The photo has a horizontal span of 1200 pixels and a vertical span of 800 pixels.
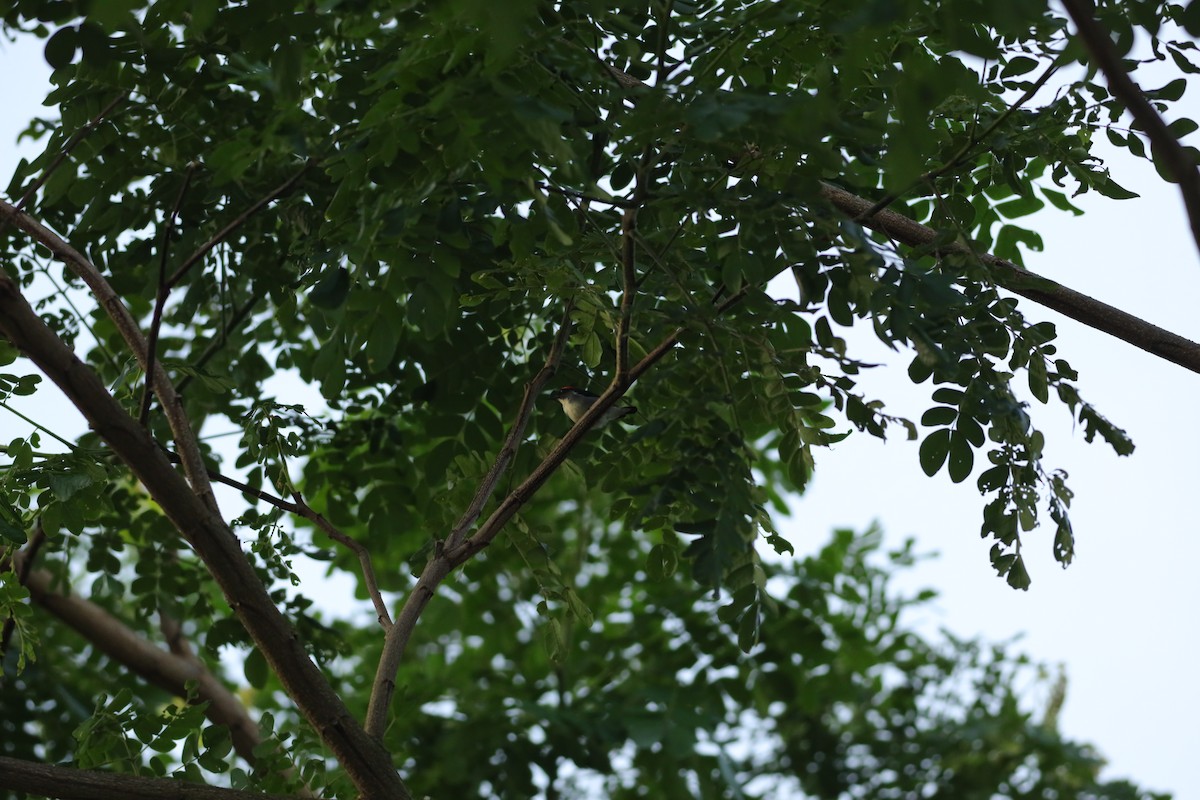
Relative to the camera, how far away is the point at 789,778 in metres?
7.37

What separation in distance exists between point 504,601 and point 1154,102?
4.81m

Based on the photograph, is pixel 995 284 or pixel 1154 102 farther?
pixel 1154 102

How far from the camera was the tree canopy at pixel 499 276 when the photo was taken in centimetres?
211

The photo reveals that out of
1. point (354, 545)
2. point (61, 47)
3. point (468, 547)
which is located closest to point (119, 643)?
point (354, 545)

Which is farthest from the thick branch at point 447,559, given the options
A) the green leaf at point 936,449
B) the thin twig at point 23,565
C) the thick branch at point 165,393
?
the thin twig at point 23,565

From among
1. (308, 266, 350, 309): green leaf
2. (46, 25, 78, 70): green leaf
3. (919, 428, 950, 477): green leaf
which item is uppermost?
(46, 25, 78, 70): green leaf

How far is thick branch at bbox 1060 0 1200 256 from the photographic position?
1.67 metres

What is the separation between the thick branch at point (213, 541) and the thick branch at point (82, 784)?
0.30 meters

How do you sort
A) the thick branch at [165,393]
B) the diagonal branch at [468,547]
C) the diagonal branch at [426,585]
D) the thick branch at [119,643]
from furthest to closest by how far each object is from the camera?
the thick branch at [119,643], the diagonal branch at [426,585], the thick branch at [165,393], the diagonal branch at [468,547]

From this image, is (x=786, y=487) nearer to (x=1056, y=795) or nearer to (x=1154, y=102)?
(x=1056, y=795)

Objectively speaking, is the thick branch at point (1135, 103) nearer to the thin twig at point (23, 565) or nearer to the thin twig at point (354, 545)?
the thin twig at point (354, 545)

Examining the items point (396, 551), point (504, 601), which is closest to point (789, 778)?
point (504, 601)

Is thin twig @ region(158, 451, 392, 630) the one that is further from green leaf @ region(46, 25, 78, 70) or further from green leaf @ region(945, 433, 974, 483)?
green leaf @ region(945, 433, 974, 483)

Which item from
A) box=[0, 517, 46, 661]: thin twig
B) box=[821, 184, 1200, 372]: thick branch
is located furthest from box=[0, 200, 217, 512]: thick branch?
box=[821, 184, 1200, 372]: thick branch
